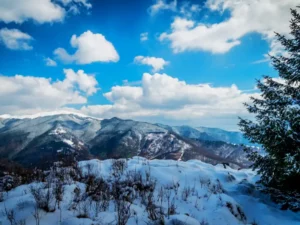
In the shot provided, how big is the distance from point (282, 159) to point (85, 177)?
6137 millimetres

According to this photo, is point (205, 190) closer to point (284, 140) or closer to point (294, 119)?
point (284, 140)

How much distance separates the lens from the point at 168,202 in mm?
5453

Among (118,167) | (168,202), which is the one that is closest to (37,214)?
(168,202)

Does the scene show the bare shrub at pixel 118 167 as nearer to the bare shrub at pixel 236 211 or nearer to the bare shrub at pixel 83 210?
the bare shrub at pixel 83 210

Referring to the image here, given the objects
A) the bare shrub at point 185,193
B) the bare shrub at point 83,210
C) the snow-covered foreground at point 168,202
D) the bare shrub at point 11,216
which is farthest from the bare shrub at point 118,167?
the bare shrub at point 11,216

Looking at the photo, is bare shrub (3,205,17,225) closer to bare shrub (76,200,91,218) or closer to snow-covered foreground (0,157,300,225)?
snow-covered foreground (0,157,300,225)

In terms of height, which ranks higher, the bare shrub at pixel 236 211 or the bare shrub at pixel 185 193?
the bare shrub at pixel 185 193

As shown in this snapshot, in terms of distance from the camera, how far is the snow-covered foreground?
4.83 metres

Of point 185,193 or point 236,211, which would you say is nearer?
point 236,211

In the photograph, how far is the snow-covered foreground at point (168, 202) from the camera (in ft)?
15.8

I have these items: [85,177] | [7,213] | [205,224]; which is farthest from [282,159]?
[7,213]

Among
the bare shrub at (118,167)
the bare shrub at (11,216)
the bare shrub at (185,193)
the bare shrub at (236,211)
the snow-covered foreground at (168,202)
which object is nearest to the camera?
the bare shrub at (11,216)

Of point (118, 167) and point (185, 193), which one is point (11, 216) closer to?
point (185, 193)

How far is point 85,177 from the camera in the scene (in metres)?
7.81
